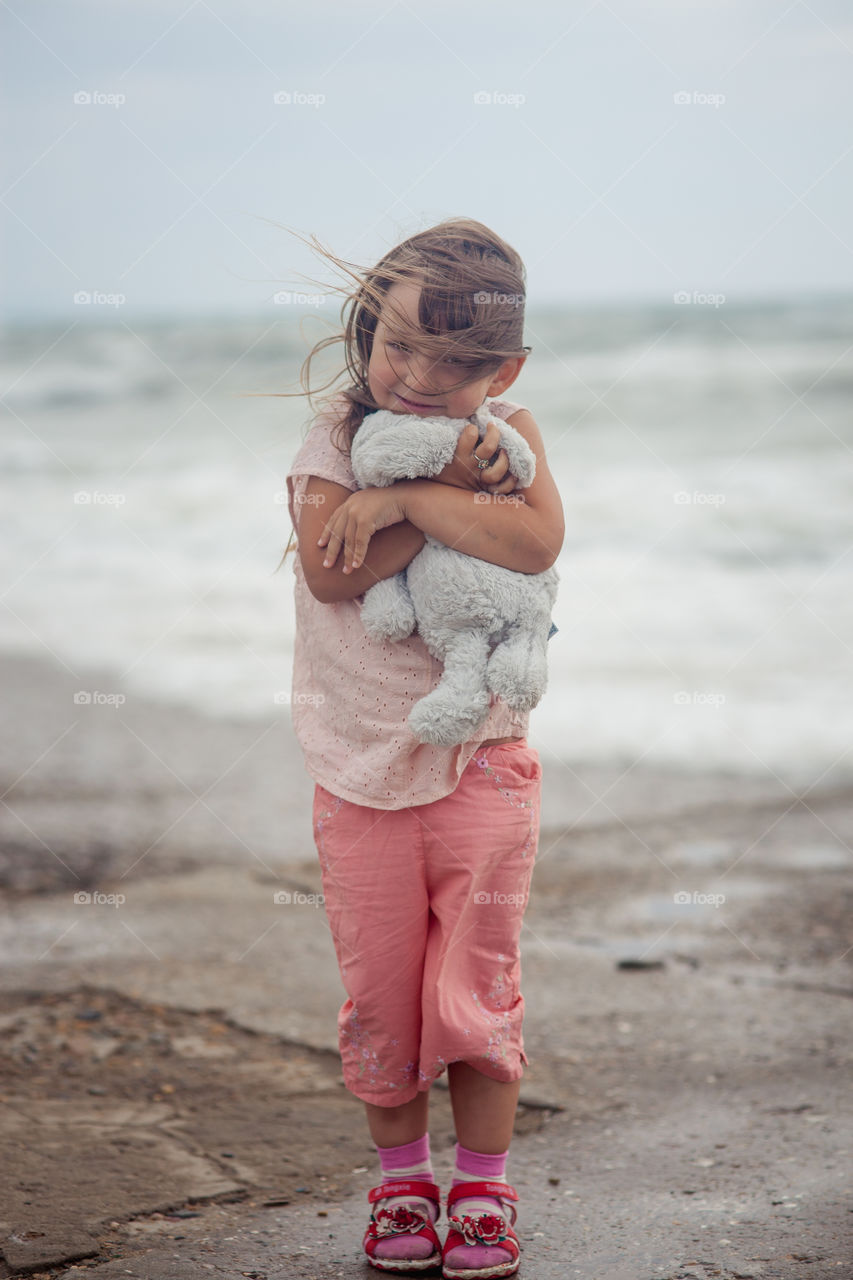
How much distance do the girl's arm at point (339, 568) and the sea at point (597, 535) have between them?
0.17 meters

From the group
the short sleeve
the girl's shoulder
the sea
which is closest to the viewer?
the short sleeve

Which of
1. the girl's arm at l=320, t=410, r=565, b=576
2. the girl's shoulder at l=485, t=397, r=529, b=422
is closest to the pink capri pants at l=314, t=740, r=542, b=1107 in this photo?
the girl's arm at l=320, t=410, r=565, b=576

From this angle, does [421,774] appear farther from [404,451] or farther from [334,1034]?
[334,1034]

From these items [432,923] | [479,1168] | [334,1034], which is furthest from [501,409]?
[334,1034]

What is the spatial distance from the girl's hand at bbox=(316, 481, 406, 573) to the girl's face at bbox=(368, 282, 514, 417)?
0.14 m

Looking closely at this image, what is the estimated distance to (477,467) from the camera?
1834 mm

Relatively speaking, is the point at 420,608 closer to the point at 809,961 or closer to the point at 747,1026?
the point at 747,1026

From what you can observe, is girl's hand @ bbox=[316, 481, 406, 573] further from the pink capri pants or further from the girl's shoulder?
the pink capri pants

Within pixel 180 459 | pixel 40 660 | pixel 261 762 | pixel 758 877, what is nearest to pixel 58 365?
pixel 180 459

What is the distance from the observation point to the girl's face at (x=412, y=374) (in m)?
1.83

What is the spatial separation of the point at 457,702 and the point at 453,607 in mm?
148

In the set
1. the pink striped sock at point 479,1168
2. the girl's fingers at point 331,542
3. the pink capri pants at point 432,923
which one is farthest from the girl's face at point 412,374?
the pink striped sock at point 479,1168

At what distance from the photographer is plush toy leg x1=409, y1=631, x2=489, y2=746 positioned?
5.87 feet

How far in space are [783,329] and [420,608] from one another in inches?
722
